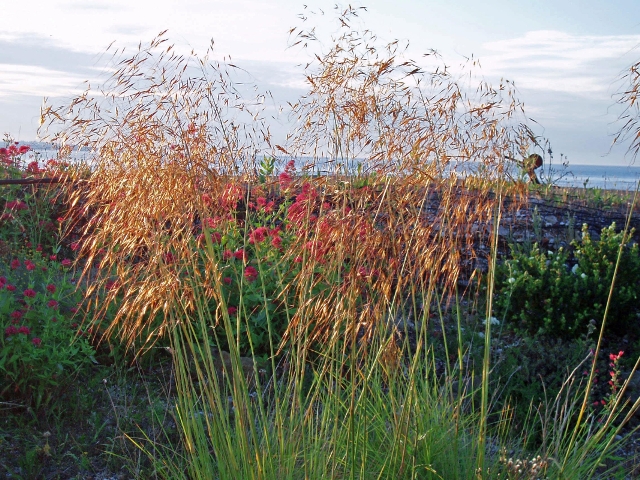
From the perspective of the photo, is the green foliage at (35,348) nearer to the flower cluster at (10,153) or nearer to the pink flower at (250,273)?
the pink flower at (250,273)

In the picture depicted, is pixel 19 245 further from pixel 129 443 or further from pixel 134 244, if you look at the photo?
pixel 134 244

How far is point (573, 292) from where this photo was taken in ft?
14.4

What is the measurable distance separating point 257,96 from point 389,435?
5.31 feet

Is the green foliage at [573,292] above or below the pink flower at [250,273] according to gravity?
below

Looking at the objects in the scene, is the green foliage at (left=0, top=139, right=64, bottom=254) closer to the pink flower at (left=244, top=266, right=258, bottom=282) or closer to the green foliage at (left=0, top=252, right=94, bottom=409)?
the green foliage at (left=0, top=252, right=94, bottom=409)

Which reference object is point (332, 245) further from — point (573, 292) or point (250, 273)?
point (573, 292)

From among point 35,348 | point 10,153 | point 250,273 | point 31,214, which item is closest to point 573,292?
point 250,273

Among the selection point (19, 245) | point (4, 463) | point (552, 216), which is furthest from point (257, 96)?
point (552, 216)

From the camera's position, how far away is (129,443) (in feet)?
9.95

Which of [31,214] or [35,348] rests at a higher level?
[31,214]

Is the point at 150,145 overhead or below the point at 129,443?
overhead

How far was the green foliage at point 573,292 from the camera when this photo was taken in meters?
4.34

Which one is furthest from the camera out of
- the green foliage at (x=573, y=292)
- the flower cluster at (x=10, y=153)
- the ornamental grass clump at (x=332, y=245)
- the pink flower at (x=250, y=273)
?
the flower cluster at (x=10, y=153)

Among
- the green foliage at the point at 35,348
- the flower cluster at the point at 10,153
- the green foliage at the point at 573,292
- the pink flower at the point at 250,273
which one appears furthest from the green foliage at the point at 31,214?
the green foliage at the point at 573,292
